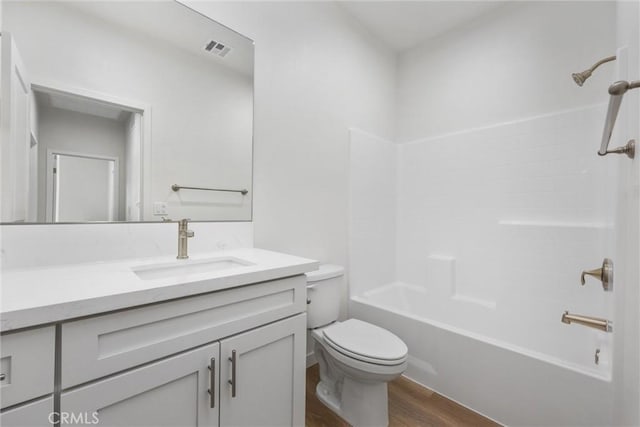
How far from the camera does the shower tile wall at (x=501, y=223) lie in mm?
1689

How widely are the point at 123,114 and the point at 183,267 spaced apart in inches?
27.9

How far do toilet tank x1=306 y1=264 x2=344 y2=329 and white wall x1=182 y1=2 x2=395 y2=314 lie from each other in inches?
10.3

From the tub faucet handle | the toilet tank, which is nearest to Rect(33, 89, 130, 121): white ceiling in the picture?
the toilet tank

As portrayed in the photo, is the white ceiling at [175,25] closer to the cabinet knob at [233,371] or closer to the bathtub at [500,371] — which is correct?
the cabinet knob at [233,371]

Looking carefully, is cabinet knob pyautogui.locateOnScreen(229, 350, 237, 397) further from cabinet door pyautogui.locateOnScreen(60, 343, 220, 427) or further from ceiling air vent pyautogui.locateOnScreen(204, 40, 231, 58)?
ceiling air vent pyautogui.locateOnScreen(204, 40, 231, 58)

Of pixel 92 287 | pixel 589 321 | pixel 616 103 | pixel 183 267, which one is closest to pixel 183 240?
pixel 183 267

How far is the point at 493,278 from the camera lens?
6.72 feet

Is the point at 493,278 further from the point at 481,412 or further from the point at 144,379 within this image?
the point at 144,379

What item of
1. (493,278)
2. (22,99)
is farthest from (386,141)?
(22,99)

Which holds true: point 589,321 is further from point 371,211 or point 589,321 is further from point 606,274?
point 371,211

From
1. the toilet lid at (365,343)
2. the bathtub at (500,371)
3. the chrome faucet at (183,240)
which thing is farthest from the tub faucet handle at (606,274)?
the chrome faucet at (183,240)

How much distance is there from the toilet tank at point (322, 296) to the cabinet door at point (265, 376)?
461mm

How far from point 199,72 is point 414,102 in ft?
6.24

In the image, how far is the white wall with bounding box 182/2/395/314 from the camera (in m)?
1.66
